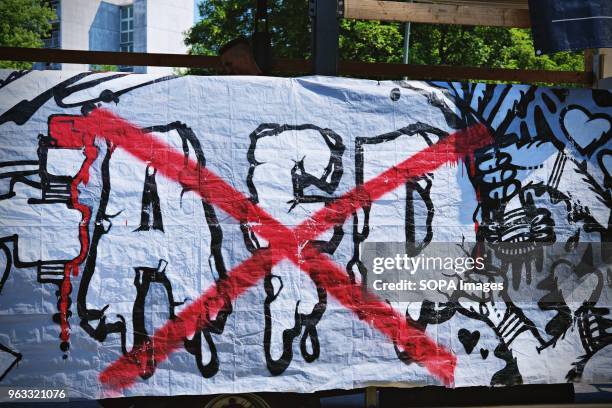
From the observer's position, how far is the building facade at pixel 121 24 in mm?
59344

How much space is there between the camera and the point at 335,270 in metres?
4.57

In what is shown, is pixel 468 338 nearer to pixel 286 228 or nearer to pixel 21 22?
pixel 286 228

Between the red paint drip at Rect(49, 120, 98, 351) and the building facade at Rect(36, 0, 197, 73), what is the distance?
53.3 m

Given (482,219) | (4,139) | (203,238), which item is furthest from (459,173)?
(4,139)

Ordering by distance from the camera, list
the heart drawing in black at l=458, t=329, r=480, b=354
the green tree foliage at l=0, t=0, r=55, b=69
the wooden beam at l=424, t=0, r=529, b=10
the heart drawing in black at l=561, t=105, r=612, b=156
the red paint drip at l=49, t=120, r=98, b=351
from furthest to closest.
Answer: the green tree foliage at l=0, t=0, r=55, b=69 → the wooden beam at l=424, t=0, r=529, b=10 → the heart drawing in black at l=561, t=105, r=612, b=156 → the heart drawing in black at l=458, t=329, r=480, b=354 → the red paint drip at l=49, t=120, r=98, b=351

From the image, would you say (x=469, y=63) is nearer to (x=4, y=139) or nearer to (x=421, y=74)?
(x=421, y=74)

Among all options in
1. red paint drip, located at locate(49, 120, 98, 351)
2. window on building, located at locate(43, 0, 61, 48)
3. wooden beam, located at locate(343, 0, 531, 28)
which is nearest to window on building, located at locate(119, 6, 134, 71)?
window on building, located at locate(43, 0, 61, 48)

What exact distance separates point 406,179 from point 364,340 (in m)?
1.04

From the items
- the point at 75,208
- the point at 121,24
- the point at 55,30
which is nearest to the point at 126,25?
the point at 121,24

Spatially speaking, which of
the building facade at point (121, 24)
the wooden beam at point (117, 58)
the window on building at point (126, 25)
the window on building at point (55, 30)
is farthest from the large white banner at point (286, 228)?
the window on building at point (126, 25)

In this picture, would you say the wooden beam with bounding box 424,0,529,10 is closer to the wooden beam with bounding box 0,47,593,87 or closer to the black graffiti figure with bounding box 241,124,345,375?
the wooden beam with bounding box 0,47,593,87

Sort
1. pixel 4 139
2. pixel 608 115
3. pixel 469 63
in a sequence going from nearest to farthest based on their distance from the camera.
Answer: pixel 4 139 < pixel 608 115 < pixel 469 63

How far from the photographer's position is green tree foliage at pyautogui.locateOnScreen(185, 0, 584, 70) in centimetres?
1909

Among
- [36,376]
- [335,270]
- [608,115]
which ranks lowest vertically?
[36,376]
